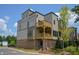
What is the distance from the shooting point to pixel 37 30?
23.6 meters

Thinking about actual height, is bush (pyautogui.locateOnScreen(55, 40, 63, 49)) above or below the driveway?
above

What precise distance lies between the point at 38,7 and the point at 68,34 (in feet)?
1.71

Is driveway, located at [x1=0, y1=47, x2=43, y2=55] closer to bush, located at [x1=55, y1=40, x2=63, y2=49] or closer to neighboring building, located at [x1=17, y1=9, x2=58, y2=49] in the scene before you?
neighboring building, located at [x1=17, y1=9, x2=58, y2=49]

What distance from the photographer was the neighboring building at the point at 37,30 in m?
23.6

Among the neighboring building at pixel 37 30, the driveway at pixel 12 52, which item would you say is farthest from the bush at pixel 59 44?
the driveway at pixel 12 52

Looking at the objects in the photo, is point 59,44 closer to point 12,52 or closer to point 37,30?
point 37,30

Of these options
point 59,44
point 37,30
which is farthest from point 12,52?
point 59,44

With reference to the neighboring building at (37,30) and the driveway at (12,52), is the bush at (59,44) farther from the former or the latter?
the driveway at (12,52)

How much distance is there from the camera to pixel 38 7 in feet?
77.5

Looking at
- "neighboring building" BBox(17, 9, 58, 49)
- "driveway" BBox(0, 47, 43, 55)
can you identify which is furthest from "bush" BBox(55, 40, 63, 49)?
"driveway" BBox(0, 47, 43, 55)

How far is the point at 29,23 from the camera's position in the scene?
931 inches

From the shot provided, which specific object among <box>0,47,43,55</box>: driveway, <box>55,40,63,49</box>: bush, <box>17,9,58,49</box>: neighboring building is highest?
<box>17,9,58,49</box>: neighboring building

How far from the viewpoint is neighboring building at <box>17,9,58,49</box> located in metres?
23.6
